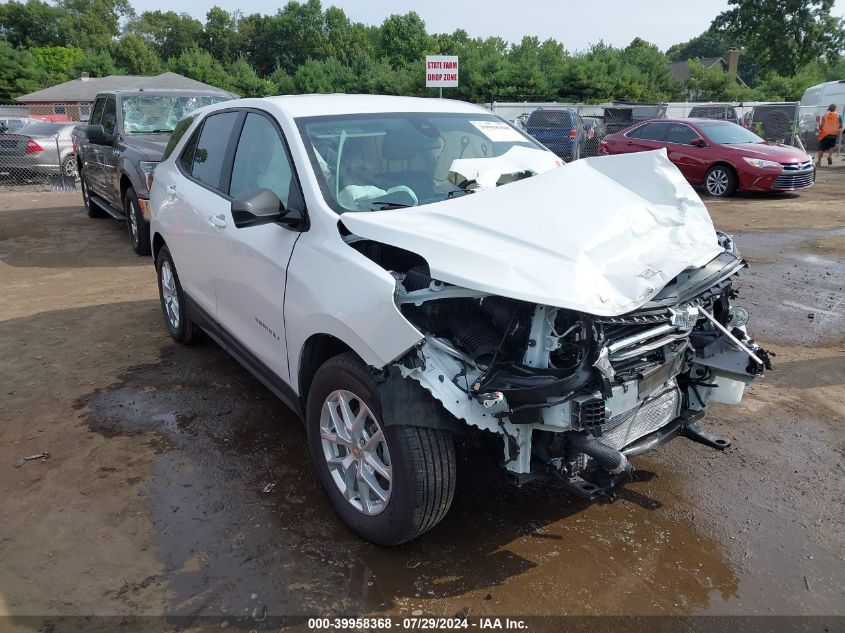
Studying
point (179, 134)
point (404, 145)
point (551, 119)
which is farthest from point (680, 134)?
point (404, 145)

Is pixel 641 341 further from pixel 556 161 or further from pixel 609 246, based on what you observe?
pixel 556 161

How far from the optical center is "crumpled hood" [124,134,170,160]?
26.2 ft

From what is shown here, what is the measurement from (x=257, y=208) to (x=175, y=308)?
270cm

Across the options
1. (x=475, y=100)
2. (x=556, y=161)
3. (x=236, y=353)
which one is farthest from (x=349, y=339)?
(x=475, y=100)

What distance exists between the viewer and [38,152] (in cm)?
1568

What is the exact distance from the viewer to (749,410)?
4.38 m

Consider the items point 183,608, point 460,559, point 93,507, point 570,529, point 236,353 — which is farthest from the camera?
point 236,353

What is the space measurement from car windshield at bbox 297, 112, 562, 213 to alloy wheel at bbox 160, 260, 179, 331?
7.64 feet

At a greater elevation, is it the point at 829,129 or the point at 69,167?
the point at 829,129

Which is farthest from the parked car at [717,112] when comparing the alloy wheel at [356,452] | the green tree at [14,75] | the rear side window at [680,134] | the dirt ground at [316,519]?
the green tree at [14,75]

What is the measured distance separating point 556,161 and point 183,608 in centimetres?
333

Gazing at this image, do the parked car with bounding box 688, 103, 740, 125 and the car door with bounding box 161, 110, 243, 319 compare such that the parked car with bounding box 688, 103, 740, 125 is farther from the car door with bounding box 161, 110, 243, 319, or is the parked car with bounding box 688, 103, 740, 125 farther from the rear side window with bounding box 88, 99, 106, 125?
the car door with bounding box 161, 110, 243, 319

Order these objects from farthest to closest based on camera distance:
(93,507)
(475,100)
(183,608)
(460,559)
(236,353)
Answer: (475,100)
(236,353)
(93,507)
(460,559)
(183,608)

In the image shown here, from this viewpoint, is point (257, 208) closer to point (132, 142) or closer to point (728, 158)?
point (132, 142)
